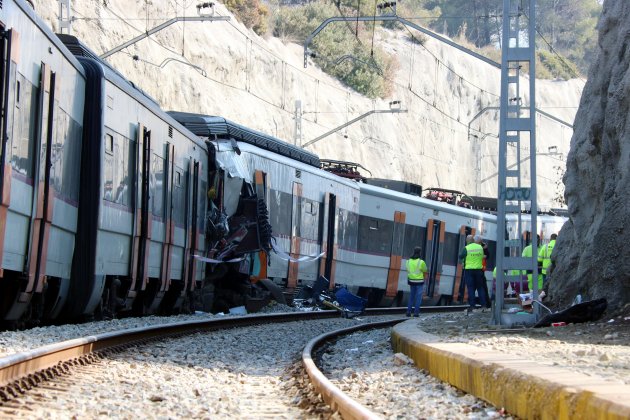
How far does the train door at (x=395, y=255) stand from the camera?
104ft

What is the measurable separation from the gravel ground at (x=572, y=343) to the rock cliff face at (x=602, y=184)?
1285mm

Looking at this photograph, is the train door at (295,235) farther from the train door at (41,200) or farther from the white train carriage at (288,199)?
the train door at (41,200)

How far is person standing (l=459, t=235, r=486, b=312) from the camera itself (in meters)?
22.1

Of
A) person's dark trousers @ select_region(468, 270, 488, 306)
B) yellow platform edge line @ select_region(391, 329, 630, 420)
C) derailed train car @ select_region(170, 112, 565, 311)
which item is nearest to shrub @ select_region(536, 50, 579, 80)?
derailed train car @ select_region(170, 112, 565, 311)

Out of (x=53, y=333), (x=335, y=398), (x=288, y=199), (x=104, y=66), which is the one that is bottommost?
(x=335, y=398)

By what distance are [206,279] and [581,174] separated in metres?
7.29

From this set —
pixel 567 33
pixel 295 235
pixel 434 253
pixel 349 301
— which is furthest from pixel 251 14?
pixel 567 33

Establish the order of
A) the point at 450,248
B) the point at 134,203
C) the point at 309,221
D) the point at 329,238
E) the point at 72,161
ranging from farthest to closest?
the point at 450,248, the point at 329,238, the point at 309,221, the point at 134,203, the point at 72,161

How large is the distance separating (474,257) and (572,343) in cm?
1010

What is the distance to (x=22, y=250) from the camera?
1144 centimetres

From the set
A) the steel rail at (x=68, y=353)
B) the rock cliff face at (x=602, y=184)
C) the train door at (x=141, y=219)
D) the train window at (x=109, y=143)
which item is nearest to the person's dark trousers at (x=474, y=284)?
the rock cliff face at (x=602, y=184)

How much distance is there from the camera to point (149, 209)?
55.7 ft

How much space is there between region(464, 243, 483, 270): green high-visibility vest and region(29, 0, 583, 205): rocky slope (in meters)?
15.7

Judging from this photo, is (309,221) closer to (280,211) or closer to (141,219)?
(280,211)
